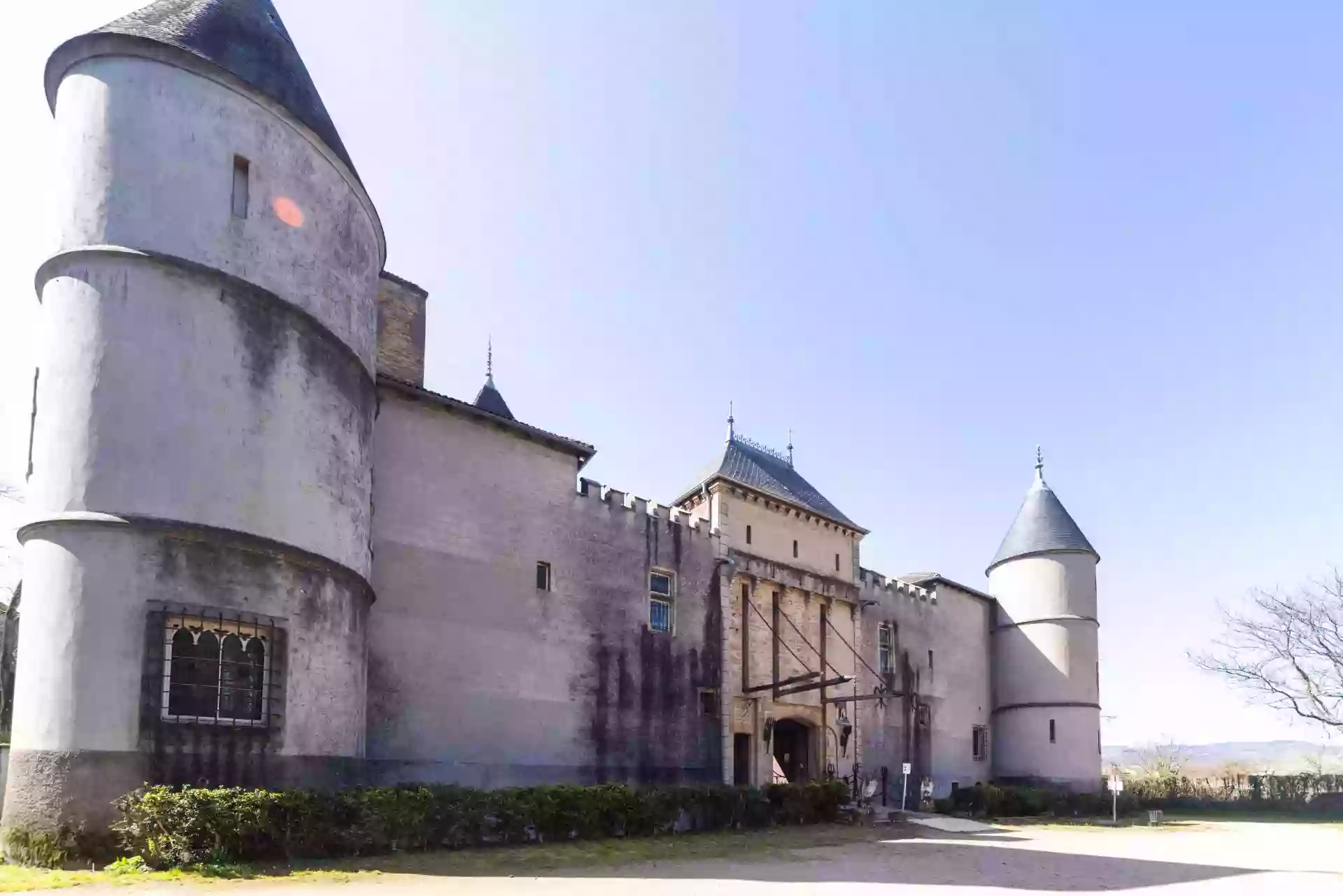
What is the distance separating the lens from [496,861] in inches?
595

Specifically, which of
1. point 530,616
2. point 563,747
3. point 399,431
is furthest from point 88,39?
point 563,747

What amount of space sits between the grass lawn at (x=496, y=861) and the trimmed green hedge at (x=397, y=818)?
25 cm

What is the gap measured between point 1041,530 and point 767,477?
14188 mm

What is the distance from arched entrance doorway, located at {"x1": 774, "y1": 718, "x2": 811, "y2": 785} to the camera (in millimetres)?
28781

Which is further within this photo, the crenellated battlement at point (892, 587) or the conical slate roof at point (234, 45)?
the crenellated battlement at point (892, 587)

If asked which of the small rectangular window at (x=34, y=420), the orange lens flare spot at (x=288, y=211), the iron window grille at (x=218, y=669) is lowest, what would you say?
the iron window grille at (x=218, y=669)

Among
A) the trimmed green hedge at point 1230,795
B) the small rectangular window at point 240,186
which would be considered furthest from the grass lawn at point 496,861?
the trimmed green hedge at point 1230,795

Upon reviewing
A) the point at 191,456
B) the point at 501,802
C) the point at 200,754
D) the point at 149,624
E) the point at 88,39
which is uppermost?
the point at 88,39

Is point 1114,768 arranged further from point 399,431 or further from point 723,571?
point 399,431

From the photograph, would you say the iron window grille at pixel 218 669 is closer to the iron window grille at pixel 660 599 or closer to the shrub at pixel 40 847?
the shrub at pixel 40 847

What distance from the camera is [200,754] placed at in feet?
45.3

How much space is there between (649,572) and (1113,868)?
36.4 ft

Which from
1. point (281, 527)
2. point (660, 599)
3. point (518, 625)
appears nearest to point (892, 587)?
point (660, 599)

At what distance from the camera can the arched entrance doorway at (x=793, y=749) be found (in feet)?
94.4
